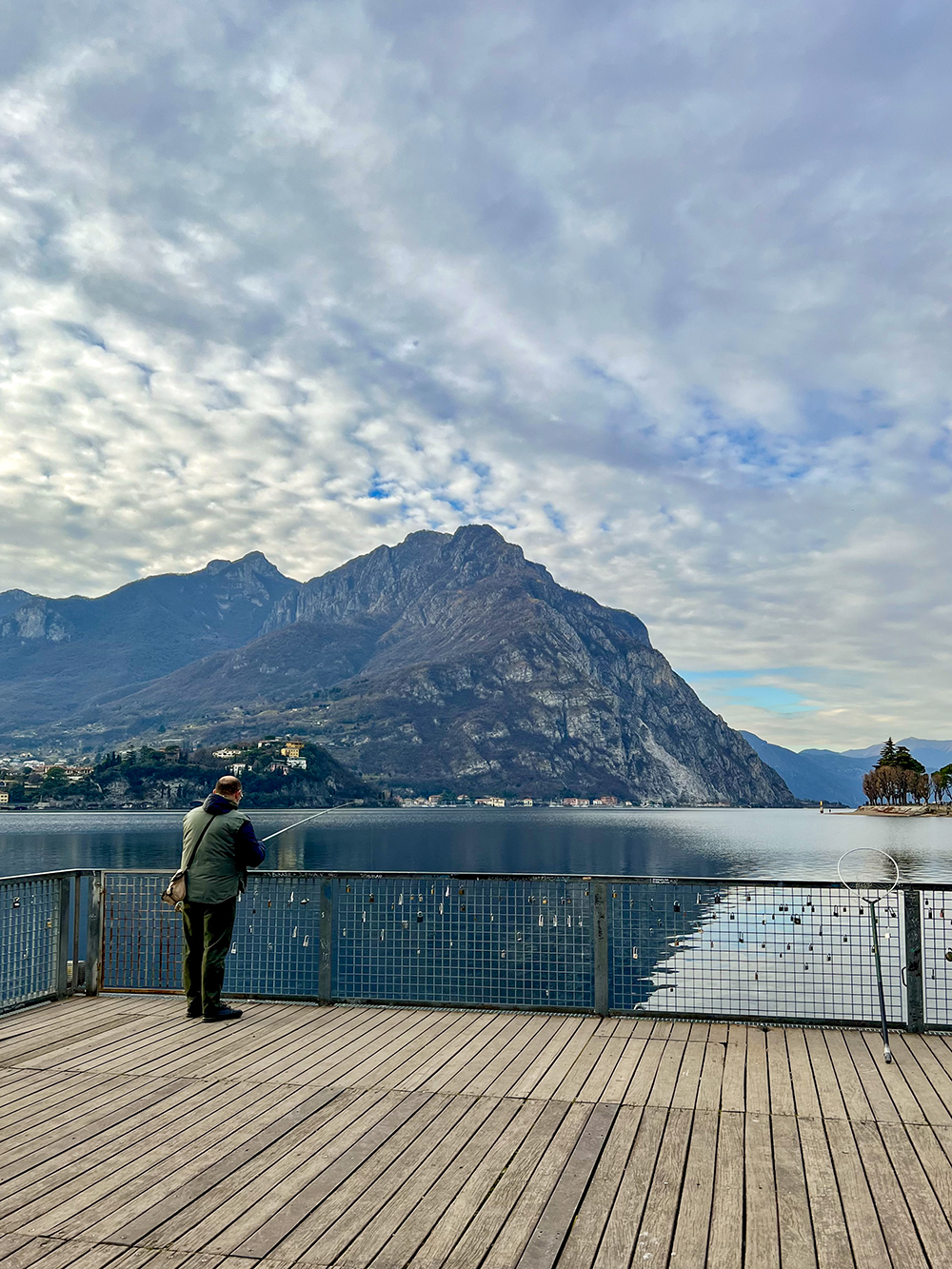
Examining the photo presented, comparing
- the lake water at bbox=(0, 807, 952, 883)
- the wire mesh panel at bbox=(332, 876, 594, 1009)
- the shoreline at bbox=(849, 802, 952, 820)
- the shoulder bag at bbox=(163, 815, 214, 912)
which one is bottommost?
the shoreline at bbox=(849, 802, 952, 820)

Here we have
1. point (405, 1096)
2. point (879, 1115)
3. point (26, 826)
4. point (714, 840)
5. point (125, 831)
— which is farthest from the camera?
point (26, 826)

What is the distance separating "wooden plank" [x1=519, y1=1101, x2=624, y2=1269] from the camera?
11.8 ft

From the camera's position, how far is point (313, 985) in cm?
1841

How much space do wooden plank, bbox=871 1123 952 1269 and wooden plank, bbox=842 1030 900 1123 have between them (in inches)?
7.4

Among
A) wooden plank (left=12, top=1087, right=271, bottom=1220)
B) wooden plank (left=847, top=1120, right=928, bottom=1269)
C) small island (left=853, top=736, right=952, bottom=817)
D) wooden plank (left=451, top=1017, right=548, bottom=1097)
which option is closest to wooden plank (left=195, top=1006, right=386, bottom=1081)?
wooden plank (left=12, top=1087, right=271, bottom=1220)

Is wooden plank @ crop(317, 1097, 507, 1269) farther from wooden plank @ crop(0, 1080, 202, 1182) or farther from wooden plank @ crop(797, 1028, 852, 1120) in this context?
wooden plank @ crop(797, 1028, 852, 1120)

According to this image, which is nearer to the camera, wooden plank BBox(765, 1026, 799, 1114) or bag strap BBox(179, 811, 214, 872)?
wooden plank BBox(765, 1026, 799, 1114)

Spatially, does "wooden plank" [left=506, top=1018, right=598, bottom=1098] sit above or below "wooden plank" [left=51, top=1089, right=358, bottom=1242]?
below

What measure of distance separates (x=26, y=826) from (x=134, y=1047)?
126 metres

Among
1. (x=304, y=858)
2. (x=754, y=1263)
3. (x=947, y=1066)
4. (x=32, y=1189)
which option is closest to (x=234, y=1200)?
(x=32, y=1189)

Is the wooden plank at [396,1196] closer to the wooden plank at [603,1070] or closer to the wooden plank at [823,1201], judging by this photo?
the wooden plank at [603,1070]

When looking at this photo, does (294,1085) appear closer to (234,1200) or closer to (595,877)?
(234,1200)

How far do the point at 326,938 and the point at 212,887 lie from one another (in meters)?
1.21

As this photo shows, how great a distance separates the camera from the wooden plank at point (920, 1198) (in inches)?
141
